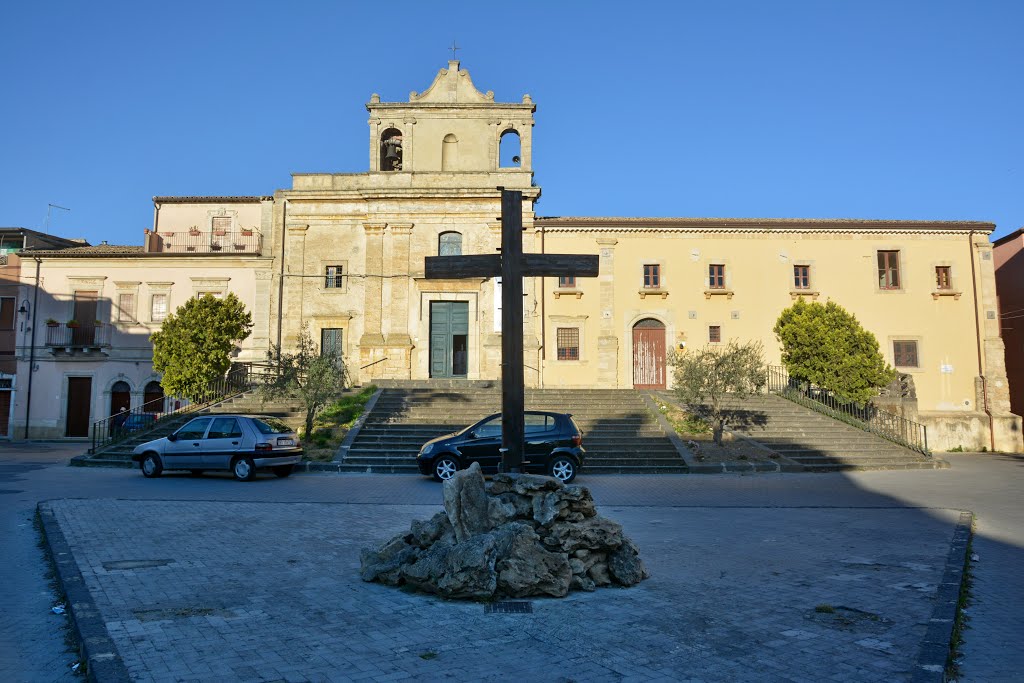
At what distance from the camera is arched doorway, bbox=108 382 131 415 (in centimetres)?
2941

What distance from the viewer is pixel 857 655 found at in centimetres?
469

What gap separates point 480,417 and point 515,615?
50.0 feet

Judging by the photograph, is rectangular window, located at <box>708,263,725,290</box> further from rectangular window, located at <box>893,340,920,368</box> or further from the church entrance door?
the church entrance door

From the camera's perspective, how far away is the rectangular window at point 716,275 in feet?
93.5

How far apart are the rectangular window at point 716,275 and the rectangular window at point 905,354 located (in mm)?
7357

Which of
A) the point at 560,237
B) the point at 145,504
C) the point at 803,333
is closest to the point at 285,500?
the point at 145,504

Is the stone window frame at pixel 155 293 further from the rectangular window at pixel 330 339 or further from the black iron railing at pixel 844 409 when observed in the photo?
the black iron railing at pixel 844 409

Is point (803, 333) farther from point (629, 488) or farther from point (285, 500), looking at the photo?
point (285, 500)

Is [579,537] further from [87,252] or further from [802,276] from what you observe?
[87,252]

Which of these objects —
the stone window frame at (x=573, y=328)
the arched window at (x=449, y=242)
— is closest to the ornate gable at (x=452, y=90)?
the arched window at (x=449, y=242)

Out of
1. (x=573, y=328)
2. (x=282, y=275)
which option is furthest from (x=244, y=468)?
(x=573, y=328)

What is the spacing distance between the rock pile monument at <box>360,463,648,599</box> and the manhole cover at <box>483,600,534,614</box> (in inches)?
4.2

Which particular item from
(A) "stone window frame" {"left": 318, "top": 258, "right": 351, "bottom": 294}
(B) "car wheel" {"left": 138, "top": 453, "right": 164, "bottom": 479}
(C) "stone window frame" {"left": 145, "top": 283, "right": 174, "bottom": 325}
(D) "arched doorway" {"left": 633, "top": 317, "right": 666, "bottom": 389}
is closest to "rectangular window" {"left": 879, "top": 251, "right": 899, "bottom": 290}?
(D) "arched doorway" {"left": 633, "top": 317, "right": 666, "bottom": 389}

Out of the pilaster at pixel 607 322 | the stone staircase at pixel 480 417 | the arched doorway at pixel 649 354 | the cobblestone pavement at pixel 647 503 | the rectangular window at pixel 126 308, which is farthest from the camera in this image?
the rectangular window at pixel 126 308
